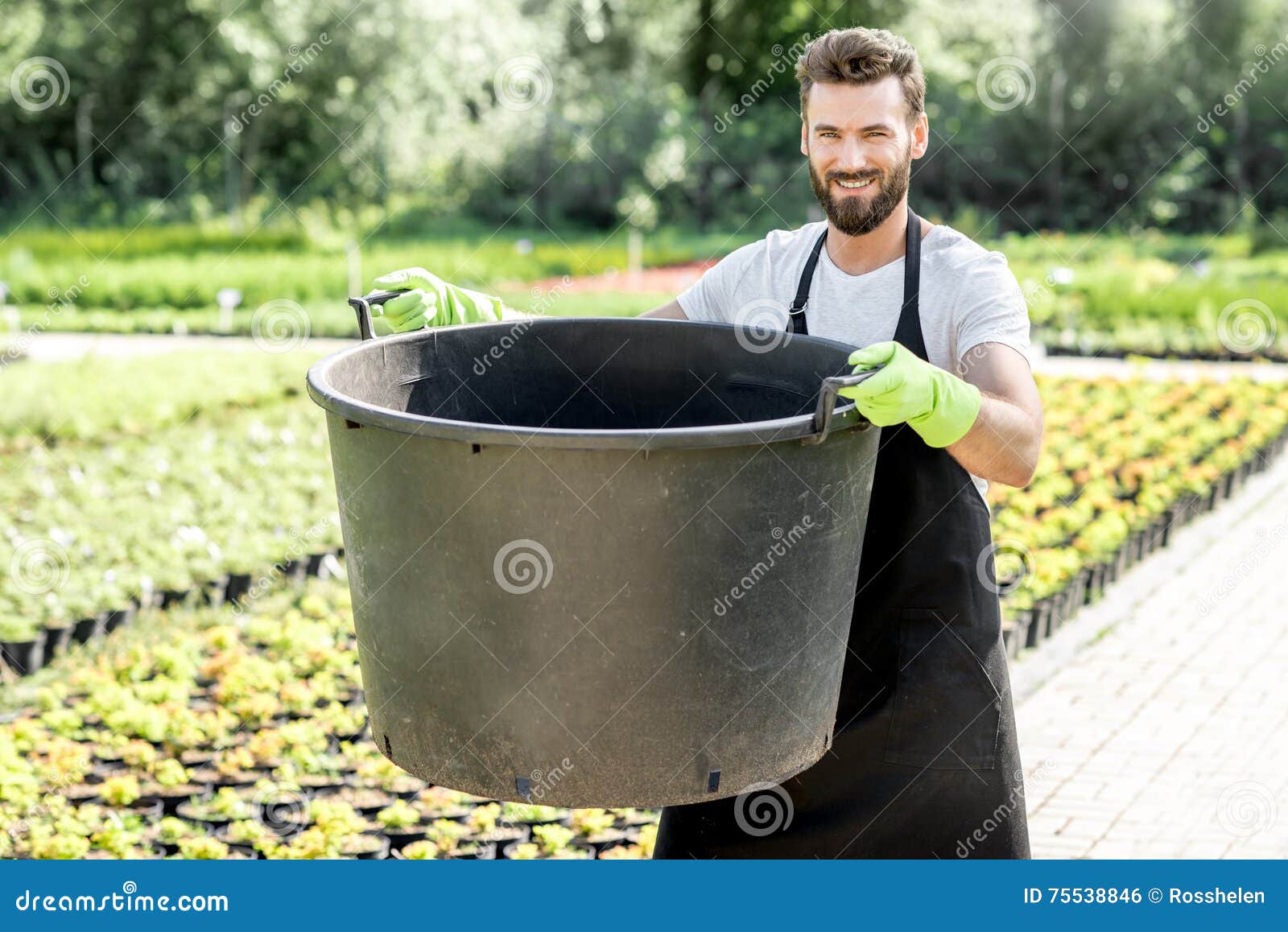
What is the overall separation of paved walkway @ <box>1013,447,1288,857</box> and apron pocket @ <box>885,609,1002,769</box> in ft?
4.10

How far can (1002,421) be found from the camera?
1.92m

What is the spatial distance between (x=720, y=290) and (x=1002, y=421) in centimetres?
68

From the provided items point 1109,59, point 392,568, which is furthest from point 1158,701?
point 1109,59

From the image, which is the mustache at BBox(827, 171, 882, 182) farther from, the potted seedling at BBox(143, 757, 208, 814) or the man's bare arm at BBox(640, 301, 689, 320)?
the potted seedling at BBox(143, 757, 208, 814)

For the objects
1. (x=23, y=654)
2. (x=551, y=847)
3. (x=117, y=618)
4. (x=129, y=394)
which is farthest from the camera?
(x=129, y=394)

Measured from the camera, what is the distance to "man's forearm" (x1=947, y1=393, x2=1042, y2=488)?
1915 mm

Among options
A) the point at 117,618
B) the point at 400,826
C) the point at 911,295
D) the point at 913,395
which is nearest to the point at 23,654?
the point at 117,618

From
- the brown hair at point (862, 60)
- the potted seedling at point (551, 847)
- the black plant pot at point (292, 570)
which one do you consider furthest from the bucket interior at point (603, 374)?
the black plant pot at point (292, 570)

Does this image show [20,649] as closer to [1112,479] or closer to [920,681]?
[920,681]

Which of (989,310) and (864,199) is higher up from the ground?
(864,199)

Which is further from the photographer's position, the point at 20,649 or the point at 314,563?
the point at 314,563

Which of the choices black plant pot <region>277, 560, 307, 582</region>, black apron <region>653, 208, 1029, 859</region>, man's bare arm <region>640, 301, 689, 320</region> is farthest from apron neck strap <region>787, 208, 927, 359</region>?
black plant pot <region>277, 560, 307, 582</region>

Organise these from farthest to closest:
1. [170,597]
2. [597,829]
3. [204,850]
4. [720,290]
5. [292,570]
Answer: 1. [292,570]
2. [170,597]
3. [597,829]
4. [204,850]
5. [720,290]

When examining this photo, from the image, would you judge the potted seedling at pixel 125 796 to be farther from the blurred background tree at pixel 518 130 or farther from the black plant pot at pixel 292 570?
the blurred background tree at pixel 518 130
